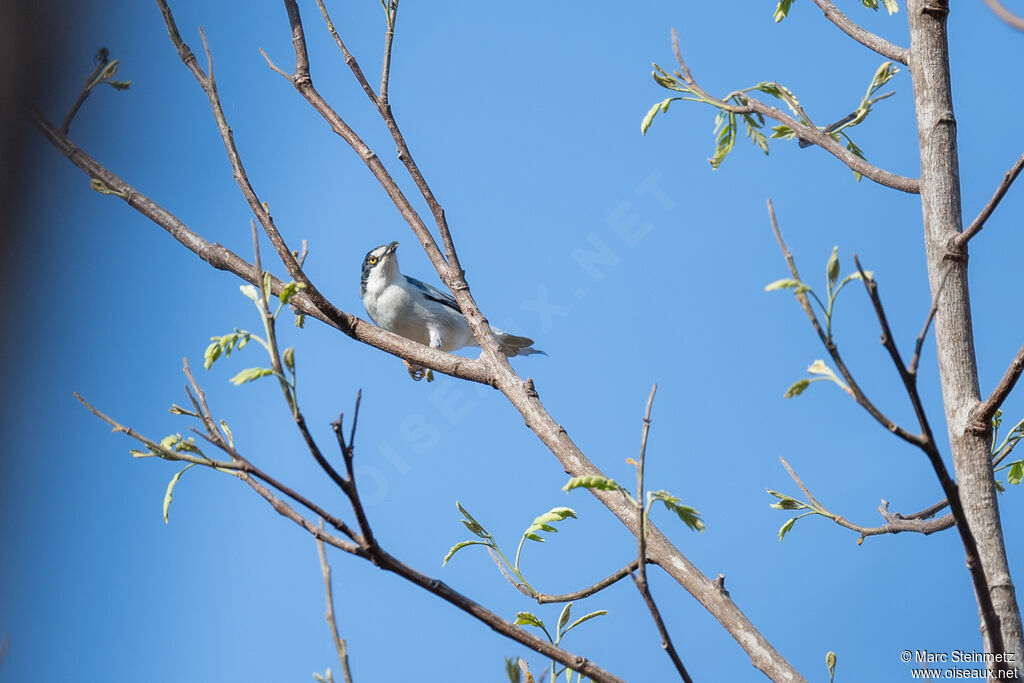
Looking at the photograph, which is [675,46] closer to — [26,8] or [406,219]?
[406,219]

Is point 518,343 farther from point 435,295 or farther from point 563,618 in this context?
point 563,618

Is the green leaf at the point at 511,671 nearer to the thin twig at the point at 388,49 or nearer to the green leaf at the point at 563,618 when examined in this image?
the green leaf at the point at 563,618

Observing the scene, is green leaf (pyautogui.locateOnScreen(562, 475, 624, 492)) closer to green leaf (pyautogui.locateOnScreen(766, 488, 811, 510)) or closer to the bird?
green leaf (pyautogui.locateOnScreen(766, 488, 811, 510))

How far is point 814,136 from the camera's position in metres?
2.82

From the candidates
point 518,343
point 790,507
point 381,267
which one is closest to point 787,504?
point 790,507

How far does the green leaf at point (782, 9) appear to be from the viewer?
322 cm

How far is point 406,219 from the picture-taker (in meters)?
3.53

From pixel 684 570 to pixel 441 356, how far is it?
4.48ft

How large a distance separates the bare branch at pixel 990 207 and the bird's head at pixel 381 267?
616cm

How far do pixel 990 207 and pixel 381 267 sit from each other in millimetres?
6427

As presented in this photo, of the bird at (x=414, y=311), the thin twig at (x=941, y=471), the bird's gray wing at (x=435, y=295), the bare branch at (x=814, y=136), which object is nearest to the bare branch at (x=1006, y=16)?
the thin twig at (x=941, y=471)

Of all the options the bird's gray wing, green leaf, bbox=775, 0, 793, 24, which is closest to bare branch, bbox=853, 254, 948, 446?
green leaf, bbox=775, 0, 793, 24

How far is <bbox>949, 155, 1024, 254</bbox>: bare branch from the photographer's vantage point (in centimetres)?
221

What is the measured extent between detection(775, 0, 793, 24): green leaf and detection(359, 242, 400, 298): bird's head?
5365 millimetres
